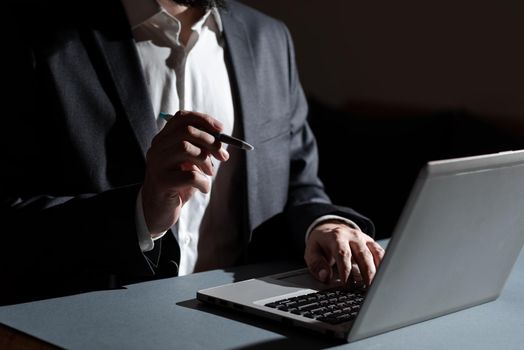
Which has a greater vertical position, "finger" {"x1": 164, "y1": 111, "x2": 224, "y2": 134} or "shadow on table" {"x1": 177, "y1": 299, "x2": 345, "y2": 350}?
"finger" {"x1": 164, "y1": 111, "x2": 224, "y2": 134}

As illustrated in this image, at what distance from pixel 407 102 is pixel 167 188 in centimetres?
172

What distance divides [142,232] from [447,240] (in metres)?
0.53

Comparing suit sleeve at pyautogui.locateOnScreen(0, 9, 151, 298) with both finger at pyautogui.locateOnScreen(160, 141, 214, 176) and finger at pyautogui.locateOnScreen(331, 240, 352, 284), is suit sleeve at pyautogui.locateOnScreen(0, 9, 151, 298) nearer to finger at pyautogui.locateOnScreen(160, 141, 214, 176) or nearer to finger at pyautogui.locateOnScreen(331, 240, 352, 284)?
finger at pyautogui.locateOnScreen(160, 141, 214, 176)

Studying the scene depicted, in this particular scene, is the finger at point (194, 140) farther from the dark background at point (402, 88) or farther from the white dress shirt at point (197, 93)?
the dark background at point (402, 88)

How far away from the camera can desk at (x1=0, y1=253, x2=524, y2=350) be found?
3.25ft

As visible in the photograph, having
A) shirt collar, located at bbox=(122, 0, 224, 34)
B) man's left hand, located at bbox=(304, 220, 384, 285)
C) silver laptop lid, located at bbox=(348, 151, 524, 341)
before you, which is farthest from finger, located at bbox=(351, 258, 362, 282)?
shirt collar, located at bbox=(122, 0, 224, 34)

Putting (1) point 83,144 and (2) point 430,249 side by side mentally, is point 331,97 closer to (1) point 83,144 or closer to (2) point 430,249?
(1) point 83,144

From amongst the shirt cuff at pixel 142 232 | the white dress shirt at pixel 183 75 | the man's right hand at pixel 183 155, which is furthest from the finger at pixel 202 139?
the white dress shirt at pixel 183 75

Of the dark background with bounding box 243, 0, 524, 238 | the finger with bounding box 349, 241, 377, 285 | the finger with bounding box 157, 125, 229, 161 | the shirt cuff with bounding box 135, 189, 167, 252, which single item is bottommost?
the dark background with bounding box 243, 0, 524, 238

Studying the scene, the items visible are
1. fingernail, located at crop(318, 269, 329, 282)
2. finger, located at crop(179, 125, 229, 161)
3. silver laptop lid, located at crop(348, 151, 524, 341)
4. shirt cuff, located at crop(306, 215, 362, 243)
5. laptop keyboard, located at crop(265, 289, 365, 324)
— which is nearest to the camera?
silver laptop lid, located at crop(348, 151, 524, 341)

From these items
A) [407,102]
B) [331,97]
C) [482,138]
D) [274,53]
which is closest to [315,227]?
[274,53]

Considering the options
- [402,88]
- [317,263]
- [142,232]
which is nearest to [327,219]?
[317,263]

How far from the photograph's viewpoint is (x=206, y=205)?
1.69m

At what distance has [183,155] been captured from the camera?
117 centimetres
